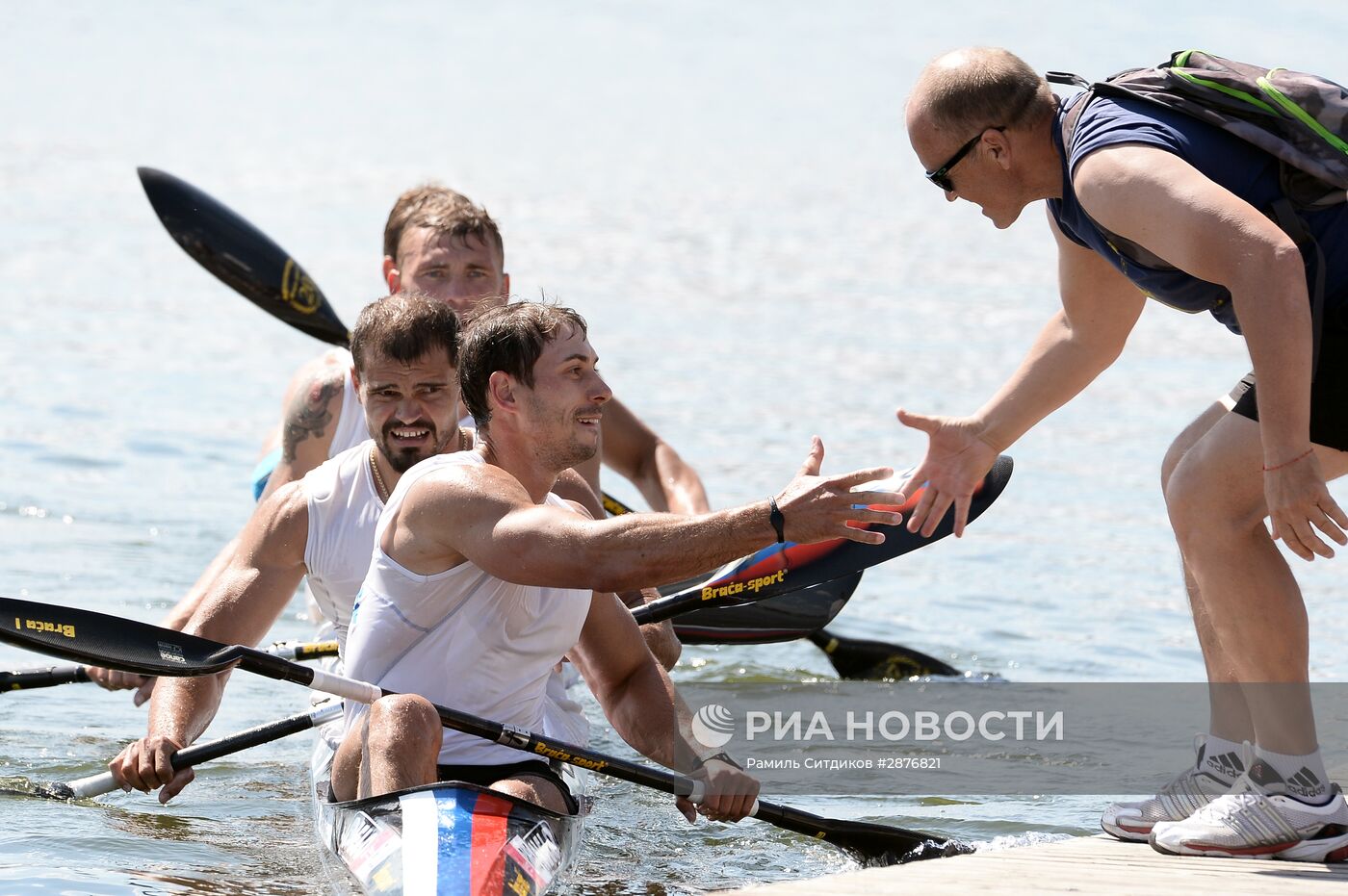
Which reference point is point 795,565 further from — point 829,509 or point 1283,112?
point 1283,112

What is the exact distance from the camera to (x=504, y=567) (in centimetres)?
369

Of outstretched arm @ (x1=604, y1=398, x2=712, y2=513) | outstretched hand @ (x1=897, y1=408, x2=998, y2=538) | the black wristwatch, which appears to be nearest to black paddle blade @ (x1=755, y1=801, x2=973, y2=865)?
the black wristwatch

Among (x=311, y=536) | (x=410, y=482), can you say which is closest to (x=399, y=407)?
(x=311, y=536)

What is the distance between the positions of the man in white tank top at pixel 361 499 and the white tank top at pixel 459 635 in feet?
2.27

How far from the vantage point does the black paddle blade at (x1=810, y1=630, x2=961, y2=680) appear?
755cm

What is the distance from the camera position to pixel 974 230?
24.9 meters

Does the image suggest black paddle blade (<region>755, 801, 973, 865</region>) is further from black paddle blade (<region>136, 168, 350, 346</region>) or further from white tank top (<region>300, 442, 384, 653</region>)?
black paddle blade (<region>136, 168, 350, 346</region>)

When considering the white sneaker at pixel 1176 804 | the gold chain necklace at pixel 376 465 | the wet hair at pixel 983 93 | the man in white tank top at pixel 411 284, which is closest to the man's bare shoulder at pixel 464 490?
the gold chain necklace at pixel 376 465

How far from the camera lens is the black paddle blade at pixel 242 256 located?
8.20m

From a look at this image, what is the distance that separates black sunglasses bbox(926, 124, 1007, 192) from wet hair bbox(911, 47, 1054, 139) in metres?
0.01

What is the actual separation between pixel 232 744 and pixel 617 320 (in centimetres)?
1426

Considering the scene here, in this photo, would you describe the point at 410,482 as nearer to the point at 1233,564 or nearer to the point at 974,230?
the point at 1233,564

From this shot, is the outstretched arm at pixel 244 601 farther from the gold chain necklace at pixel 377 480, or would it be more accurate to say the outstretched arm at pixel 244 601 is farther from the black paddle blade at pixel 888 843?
the black paddle blade at pixel 888 843

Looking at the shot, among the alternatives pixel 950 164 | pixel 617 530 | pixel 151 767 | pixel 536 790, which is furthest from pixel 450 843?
pixel 950 164
